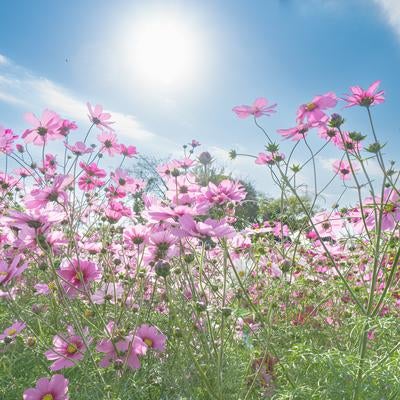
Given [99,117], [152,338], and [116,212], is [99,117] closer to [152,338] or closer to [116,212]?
[116,212]

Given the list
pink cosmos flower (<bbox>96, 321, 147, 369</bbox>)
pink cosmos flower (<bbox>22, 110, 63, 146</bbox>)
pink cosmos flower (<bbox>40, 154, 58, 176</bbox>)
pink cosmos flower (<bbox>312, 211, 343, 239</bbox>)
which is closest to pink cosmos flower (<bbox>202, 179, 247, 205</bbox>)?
pink cosmos flower (<bbox>96, 321, 147, 369</bbox>)

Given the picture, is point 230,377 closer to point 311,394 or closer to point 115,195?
point 311,394

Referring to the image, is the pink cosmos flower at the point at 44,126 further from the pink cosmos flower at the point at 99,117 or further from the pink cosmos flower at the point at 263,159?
the pink cosmos flower at the point at 263,159

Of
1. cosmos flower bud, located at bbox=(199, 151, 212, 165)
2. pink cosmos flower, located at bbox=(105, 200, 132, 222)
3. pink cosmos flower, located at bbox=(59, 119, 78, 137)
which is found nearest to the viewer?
cosmos flower bud, located at bbox=(199, 151, 212, 165)

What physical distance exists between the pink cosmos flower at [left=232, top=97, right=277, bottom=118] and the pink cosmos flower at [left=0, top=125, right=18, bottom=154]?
111 centimetres

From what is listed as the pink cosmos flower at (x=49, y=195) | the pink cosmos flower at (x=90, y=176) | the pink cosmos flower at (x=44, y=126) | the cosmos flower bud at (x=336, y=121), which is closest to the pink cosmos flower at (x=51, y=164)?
the pink cosmos flower at (x=90, y=176)

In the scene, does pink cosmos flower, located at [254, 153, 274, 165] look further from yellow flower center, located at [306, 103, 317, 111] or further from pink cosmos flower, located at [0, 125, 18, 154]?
pink cosmos flower, located at [0, 125, 18, 154]

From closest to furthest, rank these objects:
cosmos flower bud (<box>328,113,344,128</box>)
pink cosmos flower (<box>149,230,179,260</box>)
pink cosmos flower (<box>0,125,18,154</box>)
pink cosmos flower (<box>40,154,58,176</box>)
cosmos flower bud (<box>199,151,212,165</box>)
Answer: pink cosmos flower (<box>149,230,179,260</box>), cosmos flower bud (<box>328,113,344,128</box>), cosmos flower bud (<box>199,151,212,165</box>), pink cosmos flower (<box>0,125,18,154</box>), pink cosmos flower (<box>40,154,58,176</box>)

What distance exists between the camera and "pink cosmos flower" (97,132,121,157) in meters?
1.98

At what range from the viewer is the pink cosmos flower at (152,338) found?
4.30 ft

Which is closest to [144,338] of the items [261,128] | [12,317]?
[261,128]

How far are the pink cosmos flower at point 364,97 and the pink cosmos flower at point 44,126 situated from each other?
1.03m

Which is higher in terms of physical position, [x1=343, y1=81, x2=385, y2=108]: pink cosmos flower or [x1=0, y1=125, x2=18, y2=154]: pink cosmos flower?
[x1=343, y1=81, x2=385, y2=108]: pink cosmos flower

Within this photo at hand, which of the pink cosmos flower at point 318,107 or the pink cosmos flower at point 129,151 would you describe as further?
the pink cosmos flower at point 129,151
